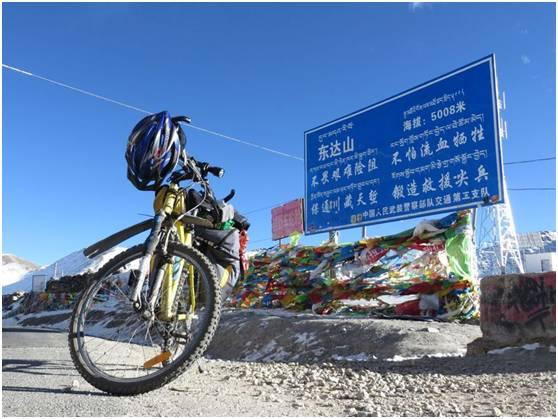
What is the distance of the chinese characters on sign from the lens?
96.9 feet

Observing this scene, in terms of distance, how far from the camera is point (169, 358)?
270 centimetres

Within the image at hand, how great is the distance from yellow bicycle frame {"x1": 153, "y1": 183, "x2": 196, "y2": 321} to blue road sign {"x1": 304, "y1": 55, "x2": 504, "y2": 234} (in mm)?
5747

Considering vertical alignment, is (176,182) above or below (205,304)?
above

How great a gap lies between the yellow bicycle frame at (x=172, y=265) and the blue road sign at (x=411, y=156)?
575 centimetres

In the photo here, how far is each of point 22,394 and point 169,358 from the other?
2.63 feet

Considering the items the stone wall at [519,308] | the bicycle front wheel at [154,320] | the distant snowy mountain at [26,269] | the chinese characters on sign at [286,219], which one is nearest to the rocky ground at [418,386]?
the stone wall at [519,308]

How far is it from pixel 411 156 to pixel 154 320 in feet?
22.9

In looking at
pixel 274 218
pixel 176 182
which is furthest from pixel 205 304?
pixel 274 218

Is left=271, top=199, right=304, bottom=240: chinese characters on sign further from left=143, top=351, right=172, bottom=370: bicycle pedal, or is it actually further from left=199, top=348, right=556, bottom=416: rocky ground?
left=143, top=351, right=172, bottom=370: bicycle pedal

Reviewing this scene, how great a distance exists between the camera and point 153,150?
9.47 feet

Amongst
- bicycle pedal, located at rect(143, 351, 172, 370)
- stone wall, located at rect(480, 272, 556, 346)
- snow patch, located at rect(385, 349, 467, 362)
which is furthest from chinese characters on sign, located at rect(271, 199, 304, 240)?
bicycle pedal, located at rect(143, 351, 172, 370)

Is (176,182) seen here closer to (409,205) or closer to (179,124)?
(179,124)

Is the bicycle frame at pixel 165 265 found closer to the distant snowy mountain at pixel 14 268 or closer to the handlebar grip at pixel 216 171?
the handlebar grip at pixel 216 171

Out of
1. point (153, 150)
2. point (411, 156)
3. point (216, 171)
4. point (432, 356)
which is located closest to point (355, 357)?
point (432, 356)
